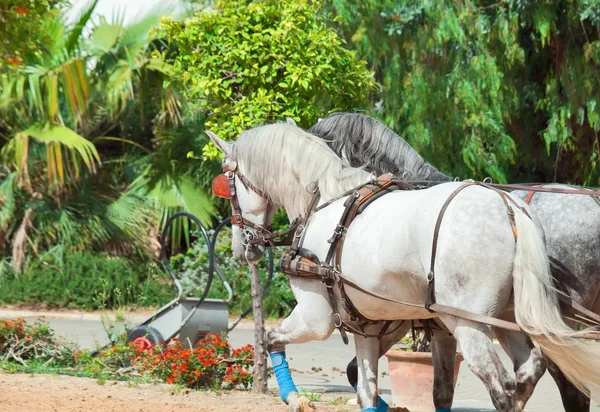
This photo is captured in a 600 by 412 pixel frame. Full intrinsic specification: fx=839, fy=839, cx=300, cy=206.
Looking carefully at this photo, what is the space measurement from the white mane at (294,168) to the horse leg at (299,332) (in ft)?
2.08

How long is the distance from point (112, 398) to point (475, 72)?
7016 millimetres

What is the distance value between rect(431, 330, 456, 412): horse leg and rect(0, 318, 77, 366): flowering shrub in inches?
195

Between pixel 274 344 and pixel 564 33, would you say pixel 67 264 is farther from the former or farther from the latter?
pixel 274 344

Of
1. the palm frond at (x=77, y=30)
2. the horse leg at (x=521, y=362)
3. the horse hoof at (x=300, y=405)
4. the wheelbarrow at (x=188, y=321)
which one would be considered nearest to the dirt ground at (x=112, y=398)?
the wheelbarrow at (x=188, y=321)

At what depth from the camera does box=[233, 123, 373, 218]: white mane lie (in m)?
5.15

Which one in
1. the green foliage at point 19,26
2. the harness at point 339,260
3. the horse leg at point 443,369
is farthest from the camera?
the green foliage at point 19,26

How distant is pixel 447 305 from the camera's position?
4297mm

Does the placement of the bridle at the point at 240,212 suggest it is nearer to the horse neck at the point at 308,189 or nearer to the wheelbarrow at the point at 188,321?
the horse neck at the point at 308,189

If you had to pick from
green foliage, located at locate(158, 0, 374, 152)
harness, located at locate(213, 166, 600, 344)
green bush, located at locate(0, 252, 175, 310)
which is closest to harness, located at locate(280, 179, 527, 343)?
harness, located at locate(213, 166, 600, 344)

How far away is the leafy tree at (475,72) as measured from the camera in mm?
11656

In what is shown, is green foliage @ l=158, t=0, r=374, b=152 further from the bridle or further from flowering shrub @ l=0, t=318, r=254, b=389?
the bridle

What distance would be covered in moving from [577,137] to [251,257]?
8097 millimetres

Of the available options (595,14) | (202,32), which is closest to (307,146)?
(202,32)

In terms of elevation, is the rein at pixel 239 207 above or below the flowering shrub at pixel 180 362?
above
